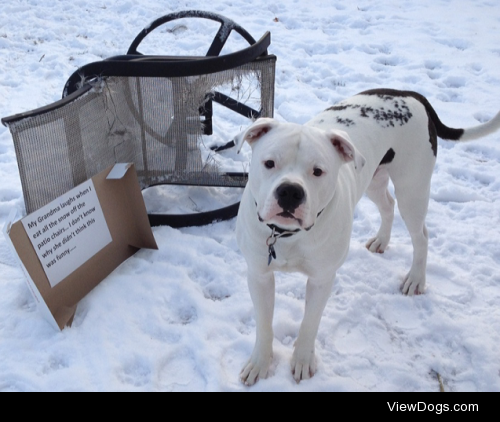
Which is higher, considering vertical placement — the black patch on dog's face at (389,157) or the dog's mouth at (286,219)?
the dog's mouth at (286,219)

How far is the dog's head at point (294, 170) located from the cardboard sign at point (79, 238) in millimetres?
1175

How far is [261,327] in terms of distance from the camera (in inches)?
92.4

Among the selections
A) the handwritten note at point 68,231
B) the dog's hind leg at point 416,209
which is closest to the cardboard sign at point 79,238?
the handwritten note at point 68,231

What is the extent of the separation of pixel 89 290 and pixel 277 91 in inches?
128

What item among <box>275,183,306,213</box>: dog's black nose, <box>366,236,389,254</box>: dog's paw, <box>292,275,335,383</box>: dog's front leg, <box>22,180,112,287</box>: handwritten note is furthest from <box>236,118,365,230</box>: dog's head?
<box>366,236,389,254</box>: dog's paw

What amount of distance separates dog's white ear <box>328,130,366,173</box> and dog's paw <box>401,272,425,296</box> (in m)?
1.24

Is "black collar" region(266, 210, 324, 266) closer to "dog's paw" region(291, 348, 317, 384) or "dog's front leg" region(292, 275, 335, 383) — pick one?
"dog's front leg" region(292, 275, 335, 383)

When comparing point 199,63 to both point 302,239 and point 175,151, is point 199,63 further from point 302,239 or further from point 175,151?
point 302,239

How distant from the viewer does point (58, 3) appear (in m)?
7.30

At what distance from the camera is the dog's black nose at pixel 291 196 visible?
178 centimetres

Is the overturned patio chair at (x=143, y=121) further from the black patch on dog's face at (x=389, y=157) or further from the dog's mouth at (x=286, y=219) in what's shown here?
the dog's mouth at (x=286, y=219)

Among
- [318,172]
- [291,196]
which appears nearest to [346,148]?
[318,172]

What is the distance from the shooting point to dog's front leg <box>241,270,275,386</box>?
2.29 meters

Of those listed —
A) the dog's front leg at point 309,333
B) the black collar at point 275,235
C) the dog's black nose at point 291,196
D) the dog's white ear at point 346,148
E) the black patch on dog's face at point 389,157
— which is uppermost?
the dog's white ear at point 346,148
